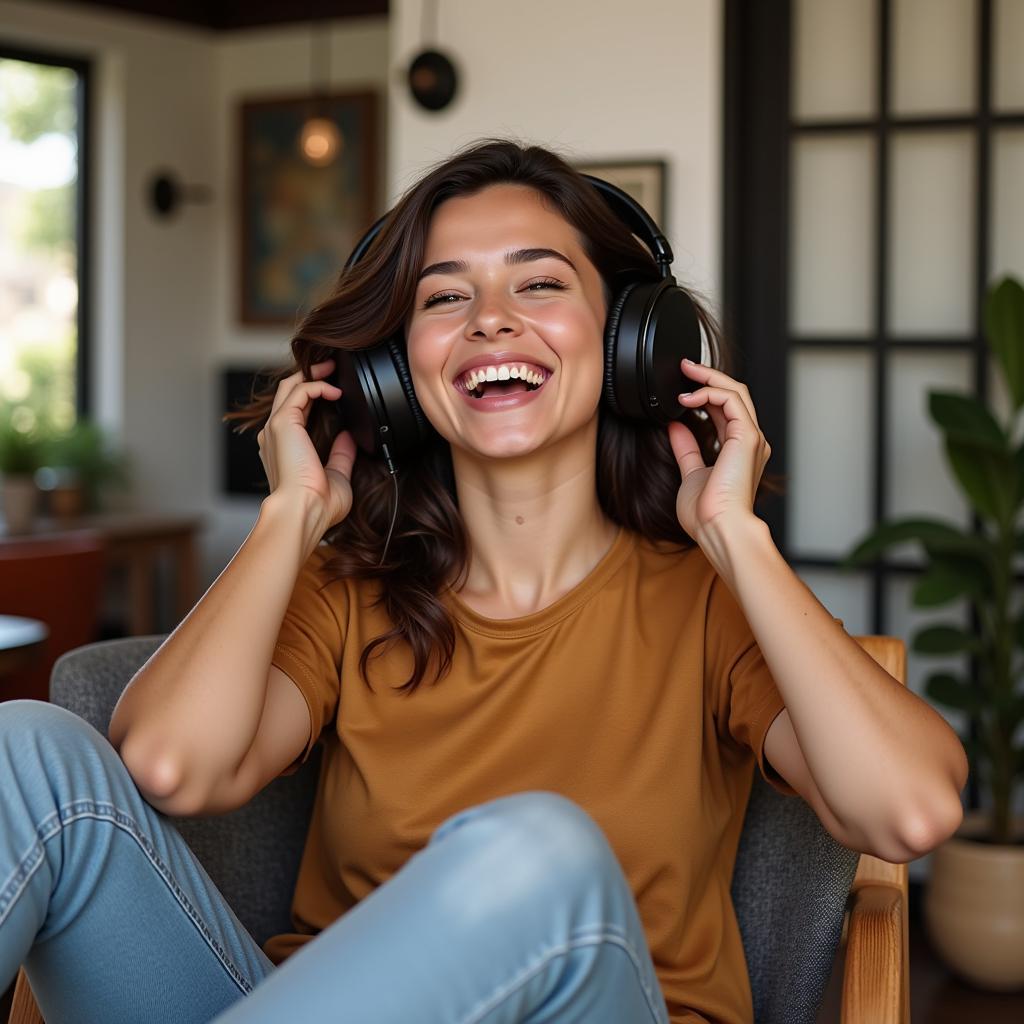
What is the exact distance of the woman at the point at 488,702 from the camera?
3.62 feet

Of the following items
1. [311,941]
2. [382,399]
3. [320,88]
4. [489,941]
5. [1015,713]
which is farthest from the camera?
[320,88]

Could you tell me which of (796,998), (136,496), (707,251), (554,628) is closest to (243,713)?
(554,628)

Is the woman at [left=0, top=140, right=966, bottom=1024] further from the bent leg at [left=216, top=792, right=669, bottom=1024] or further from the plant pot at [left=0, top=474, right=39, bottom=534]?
the plant pot at [left=0, top=474, right=39, bottom=534]

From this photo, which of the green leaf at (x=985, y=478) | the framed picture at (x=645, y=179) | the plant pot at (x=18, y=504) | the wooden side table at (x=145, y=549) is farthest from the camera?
the wooden side table at (x=145, y=549)

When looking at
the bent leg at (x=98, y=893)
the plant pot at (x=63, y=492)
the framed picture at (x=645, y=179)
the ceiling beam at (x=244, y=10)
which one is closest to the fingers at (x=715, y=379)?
the bent leg at (x=98, y=893)

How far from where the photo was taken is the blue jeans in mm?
1037

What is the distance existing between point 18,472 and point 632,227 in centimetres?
353

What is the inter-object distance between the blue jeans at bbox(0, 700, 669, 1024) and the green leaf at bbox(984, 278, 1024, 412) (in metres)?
2.02

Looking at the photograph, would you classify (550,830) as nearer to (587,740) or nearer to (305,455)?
(587,740)

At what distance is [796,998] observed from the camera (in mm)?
1430

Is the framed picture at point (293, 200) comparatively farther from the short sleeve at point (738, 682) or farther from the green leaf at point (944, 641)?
the short sleeve at point (738, 682)

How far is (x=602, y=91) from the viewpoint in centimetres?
333

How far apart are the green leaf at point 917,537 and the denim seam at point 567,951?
1895 mm

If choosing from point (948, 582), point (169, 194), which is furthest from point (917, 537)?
point (169, 194)
